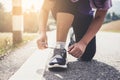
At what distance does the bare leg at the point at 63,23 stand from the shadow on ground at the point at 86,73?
36cm

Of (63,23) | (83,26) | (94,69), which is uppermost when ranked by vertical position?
(63,23)

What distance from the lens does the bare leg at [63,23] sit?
3996mm

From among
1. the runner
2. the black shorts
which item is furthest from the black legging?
the black shorts

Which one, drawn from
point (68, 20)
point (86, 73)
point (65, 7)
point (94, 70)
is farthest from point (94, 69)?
point (65, 7)

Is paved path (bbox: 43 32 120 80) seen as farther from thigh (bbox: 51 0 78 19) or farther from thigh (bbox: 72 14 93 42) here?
thigh (bbox: 51 0 78 19)

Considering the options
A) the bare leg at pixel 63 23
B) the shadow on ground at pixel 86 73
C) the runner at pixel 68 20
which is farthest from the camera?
the bare leg at pixel 63 23

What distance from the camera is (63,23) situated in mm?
4000

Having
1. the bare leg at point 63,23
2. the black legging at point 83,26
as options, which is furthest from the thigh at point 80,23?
the bare leg at point 63,23

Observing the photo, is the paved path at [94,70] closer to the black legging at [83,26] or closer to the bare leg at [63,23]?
the black legging at [83,26]

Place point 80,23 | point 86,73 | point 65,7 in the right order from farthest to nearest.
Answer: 1. point 80,23
2. point 65,7
3. point 86,73

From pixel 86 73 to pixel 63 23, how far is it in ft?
1.81

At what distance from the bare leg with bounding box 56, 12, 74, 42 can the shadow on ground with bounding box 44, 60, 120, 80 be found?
360 mm

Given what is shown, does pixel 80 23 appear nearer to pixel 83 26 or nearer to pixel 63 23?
pixel 83 26

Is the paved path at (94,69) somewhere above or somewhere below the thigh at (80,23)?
below
